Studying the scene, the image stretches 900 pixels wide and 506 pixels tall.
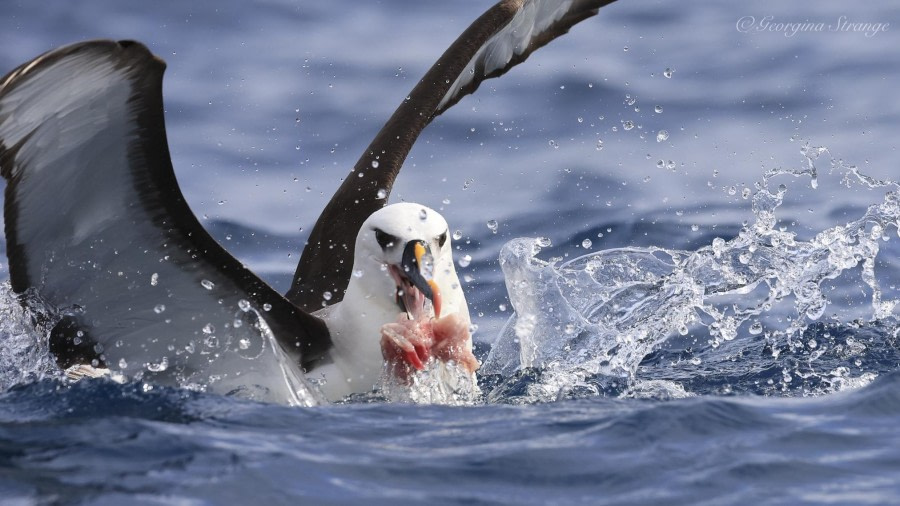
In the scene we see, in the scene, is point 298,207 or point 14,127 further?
point 298,207

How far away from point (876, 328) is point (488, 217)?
3.52 metres

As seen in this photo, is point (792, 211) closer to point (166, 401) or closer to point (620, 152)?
point (620, 152)

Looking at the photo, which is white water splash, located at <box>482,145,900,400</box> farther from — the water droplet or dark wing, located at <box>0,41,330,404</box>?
the water droplet

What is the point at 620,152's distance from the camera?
9.54m

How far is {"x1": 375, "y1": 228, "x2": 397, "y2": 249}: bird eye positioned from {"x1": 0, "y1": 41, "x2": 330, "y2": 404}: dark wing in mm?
434

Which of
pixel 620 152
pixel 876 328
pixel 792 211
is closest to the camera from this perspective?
pixel 876 328

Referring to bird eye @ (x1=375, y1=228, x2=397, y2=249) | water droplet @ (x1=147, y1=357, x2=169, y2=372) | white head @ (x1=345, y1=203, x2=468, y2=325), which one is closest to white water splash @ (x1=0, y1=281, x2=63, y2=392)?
water droplet @ (x1=147, y1=357, x2=169, y2=372)

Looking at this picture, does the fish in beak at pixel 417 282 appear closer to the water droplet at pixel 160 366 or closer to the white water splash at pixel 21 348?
the water droplet at pixel 160 366

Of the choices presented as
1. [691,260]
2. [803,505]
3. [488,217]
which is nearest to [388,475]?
[803,505]

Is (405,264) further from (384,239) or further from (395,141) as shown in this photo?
(395,141)

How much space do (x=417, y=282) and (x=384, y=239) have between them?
26cm

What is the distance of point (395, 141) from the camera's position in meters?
6.50

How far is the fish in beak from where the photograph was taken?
16.1 ft

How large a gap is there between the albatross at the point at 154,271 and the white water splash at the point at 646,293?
730 millimetres
